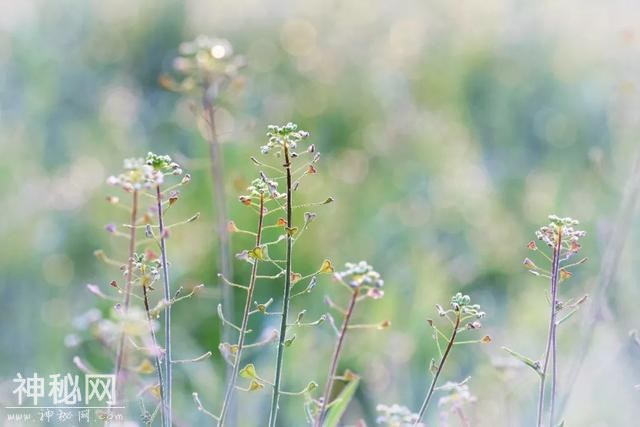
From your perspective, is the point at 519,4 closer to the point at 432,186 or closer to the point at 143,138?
the point at 432,186

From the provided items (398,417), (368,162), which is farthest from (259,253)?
(368,162)

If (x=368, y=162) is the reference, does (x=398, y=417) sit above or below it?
below

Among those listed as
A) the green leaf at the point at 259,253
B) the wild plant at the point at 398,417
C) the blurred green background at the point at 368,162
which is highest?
the blurred green background at the point at 368,162

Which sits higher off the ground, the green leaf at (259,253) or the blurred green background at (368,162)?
the blurred green background at (368,162)

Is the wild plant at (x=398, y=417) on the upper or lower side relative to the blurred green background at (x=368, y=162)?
lower

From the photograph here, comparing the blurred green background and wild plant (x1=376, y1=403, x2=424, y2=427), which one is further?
the blurred green background

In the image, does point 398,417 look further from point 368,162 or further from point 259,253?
point 368,162

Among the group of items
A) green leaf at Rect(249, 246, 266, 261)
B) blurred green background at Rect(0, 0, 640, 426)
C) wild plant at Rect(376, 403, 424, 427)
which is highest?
blurred green background at Rect(0, 0, 640, 426)

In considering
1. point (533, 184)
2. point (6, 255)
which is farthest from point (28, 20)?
point (533, 184)

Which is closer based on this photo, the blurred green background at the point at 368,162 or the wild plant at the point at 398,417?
the wild plant at the point at 398,417

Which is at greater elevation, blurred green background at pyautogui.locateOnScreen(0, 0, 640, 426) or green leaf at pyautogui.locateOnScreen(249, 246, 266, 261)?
blurred green background at pyautogui.locateOnScreen(0, 0, 640, 426)
